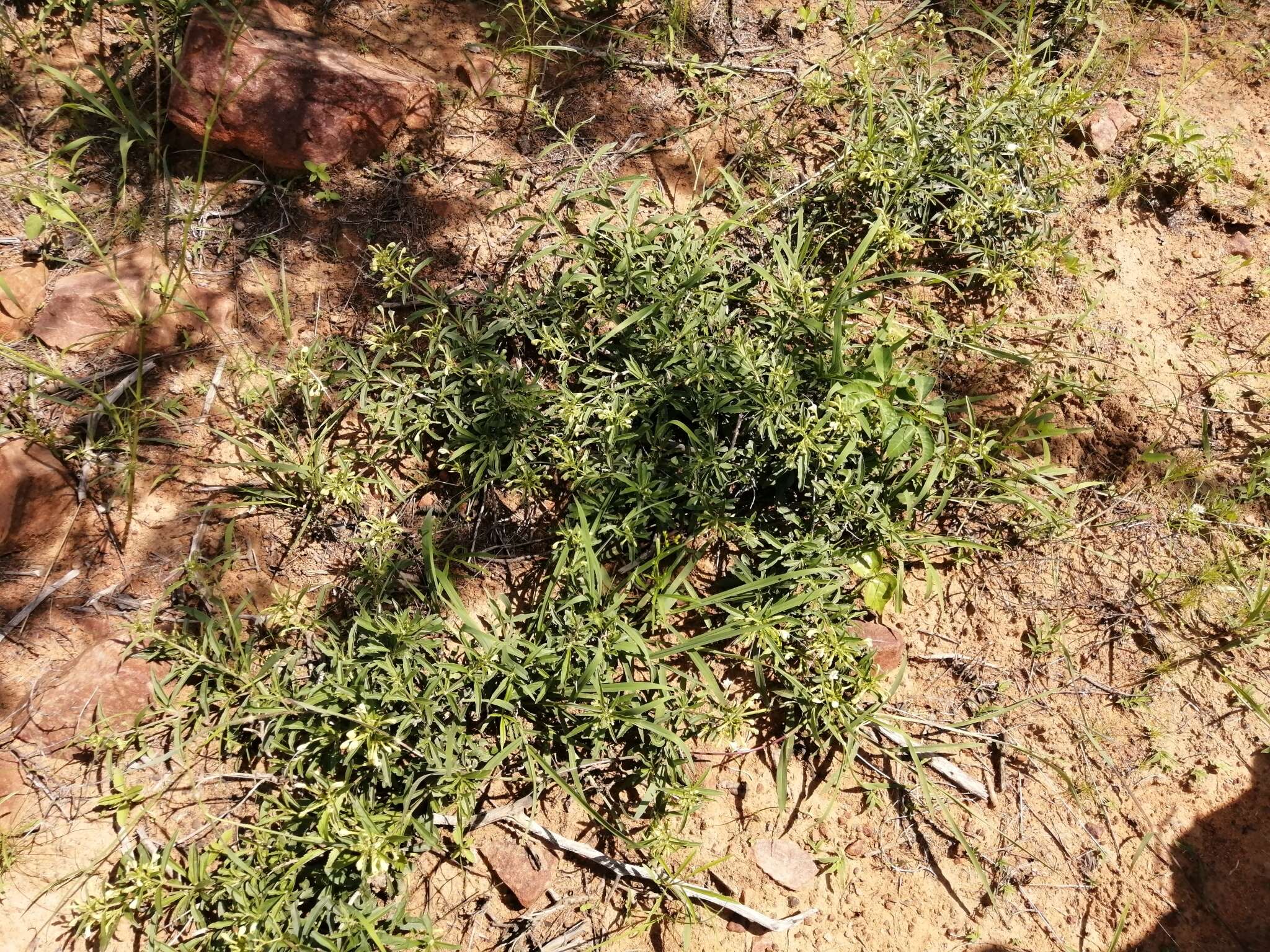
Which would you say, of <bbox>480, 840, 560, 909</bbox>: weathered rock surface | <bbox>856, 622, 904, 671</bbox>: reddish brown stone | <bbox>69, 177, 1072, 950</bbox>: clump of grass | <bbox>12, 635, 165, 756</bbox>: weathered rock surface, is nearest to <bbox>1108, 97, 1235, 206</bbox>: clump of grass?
<bbox>69, 177, 1072, 950</bbox>: clump of grass

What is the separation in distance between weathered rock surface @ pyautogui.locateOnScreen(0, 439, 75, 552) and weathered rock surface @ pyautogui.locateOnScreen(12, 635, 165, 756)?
463 mm

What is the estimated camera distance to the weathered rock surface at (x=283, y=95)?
3.16m

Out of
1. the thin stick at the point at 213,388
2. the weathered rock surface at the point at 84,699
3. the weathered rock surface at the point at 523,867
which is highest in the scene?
the thin stick at the point at 213,388

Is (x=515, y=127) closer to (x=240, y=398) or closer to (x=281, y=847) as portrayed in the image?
(x=240, y=398)

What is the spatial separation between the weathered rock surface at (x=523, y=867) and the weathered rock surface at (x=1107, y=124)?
11.6 ft

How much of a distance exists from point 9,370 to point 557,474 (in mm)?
1912

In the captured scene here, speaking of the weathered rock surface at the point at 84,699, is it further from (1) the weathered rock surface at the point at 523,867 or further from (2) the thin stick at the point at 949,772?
(2) the thin stick at the point at 949,772

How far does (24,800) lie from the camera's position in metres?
2.45

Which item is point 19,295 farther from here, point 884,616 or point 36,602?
point 884,616

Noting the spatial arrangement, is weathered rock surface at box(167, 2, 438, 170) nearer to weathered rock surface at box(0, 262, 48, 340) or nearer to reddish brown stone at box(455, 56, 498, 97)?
reddish brown stone at box(455, 56, 498, 97)

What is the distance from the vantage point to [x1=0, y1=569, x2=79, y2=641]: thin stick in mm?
2609

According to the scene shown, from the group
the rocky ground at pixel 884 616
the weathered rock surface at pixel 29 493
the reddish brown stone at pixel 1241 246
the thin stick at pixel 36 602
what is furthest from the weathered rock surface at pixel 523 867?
the reddish brown stone at pixel 1241 246

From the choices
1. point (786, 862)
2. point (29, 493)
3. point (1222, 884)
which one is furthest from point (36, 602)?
point (1222, 884)

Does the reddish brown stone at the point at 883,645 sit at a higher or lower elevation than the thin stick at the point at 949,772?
higher
